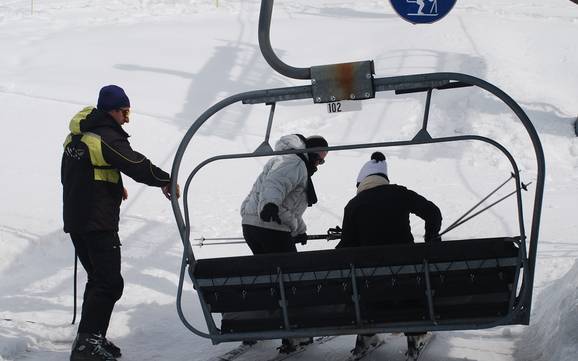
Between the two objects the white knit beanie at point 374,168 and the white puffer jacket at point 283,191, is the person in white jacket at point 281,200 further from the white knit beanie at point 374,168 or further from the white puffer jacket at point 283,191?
the white knit beanie at point 374,168

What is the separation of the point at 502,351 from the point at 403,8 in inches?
117

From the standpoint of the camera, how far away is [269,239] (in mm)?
6738

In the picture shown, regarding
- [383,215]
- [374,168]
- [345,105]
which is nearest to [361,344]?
[383,215]

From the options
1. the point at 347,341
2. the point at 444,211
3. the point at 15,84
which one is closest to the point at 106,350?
the point at 347,341

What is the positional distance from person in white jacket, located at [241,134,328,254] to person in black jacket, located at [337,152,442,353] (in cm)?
55

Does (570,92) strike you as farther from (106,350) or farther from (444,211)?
(106,350)

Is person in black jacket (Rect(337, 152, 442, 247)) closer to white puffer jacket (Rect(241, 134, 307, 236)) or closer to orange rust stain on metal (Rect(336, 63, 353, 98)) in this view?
white puffer jacket (Rect(241, 134, 307, 236))

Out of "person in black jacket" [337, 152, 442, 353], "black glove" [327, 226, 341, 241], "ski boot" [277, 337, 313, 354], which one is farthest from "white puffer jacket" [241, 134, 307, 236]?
"ski boot" [277, 337, 313, 354]

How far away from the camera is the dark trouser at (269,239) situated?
673 cm

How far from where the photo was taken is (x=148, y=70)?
18344mm

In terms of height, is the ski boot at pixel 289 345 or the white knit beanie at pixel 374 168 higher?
the white knit beanie at pixel 374 168

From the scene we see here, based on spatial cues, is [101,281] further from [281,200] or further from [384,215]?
[384,215]

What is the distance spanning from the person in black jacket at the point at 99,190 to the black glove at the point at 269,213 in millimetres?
724

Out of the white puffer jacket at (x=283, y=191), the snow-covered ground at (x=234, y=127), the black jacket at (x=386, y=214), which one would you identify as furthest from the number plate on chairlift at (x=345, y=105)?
the snow-covered ground at (x=234, y=127)
